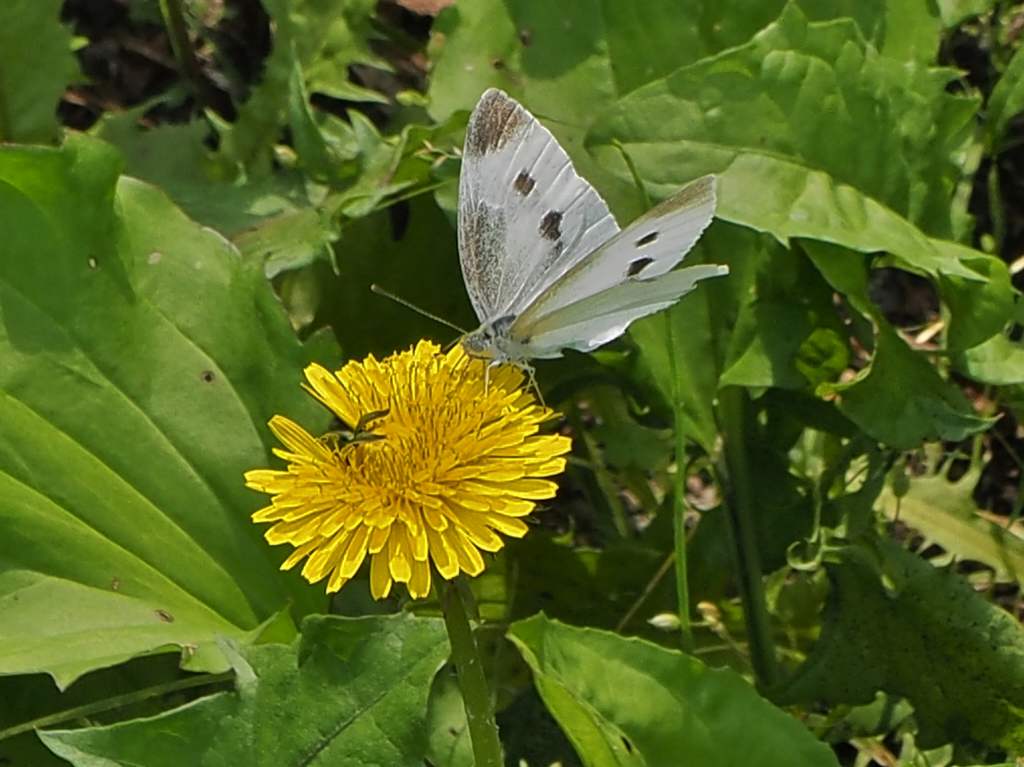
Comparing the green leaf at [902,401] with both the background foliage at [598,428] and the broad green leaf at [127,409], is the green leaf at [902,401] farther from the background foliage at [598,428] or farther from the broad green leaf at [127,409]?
the broad green leaf at [127,409]

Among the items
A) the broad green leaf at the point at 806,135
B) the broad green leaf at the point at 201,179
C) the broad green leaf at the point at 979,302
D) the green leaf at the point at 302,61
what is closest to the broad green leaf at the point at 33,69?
the broad green leaf at the point at 201,179

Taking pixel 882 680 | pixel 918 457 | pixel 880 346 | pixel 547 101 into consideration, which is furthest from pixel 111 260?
pixel 918 457

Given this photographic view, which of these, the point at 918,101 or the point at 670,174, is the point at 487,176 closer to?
the point at 670,174

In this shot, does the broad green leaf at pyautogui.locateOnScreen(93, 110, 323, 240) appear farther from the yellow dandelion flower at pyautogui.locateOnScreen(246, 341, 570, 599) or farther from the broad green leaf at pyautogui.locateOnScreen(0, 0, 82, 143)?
the yellow dandelion flower at pyautogui.locateOnScreen(246, 341, 570, 599)

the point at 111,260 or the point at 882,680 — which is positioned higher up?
the point at 111,260

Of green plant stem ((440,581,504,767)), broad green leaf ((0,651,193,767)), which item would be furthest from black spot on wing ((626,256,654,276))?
broad green leaf ((0,651,193,767))

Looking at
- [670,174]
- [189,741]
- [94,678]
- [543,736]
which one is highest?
[670,174]
